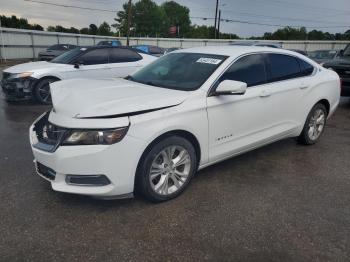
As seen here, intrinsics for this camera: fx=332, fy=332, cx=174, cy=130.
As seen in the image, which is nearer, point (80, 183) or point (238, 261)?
point (238, 261)

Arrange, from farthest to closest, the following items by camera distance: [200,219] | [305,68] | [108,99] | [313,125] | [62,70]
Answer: [62,70], [313,125], [305,68], [108,99], [200,219]

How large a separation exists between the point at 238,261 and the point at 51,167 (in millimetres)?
1899

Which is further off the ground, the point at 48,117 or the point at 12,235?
the point at 48,117

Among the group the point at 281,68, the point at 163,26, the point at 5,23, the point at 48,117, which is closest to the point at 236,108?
the point at 281,68

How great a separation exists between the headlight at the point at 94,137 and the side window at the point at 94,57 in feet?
20.0

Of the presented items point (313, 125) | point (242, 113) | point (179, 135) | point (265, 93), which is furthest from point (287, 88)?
point (179, 135)

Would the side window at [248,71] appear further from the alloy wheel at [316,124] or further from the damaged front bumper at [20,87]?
the damaged front bumper at [20,87]

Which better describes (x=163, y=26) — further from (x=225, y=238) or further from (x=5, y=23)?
(x=225, y=238)

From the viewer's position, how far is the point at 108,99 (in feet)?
11.0

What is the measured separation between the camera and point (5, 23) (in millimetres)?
62812

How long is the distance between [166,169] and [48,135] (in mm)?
1245

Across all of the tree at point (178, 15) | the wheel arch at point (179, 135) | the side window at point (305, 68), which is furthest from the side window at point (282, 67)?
the tree at point (178, 15)

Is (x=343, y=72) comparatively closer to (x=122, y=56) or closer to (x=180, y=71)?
(x=122, y=56)

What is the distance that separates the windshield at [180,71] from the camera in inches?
155
